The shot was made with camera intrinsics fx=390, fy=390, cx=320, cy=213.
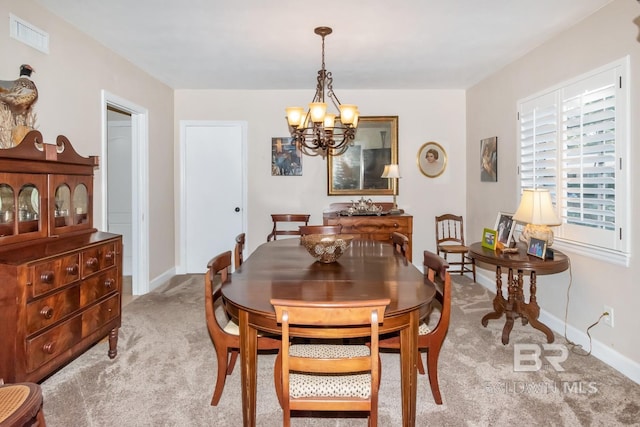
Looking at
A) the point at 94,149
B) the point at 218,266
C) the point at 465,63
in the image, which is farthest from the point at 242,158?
the point at 218,266

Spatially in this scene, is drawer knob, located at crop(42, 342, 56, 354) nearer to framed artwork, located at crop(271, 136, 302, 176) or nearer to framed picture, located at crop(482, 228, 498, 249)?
framed picture, located at crop(482, 228, 498, 249)

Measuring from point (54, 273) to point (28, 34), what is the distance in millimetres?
1770

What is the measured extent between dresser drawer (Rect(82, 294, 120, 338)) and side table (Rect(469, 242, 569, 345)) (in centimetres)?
278

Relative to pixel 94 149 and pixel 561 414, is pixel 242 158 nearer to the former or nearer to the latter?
pixel 94 149

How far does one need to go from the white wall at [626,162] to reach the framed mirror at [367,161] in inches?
50.9

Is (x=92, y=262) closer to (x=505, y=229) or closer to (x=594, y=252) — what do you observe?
(x=505, y=229)

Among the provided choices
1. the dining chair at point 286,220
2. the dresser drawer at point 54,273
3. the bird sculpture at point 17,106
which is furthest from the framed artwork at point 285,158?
the dresser drawer at point 54,273

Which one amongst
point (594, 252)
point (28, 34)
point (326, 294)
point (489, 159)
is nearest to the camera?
point (326, 294)

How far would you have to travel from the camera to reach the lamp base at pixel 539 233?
9.82 feet

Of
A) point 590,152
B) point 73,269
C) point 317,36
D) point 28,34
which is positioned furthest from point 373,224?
point 28,34

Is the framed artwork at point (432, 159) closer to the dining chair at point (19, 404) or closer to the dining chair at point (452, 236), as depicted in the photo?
the dining chair at point (452, 236)

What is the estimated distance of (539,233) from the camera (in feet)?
10.0

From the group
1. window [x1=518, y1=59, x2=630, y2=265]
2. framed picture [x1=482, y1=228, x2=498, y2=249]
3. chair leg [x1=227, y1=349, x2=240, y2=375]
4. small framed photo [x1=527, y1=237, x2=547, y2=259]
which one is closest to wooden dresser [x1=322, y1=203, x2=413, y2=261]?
framed picture [x1=482, y1=228, x2=498, y2=249]

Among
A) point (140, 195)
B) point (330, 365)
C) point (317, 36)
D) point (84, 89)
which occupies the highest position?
point (317, 36)
